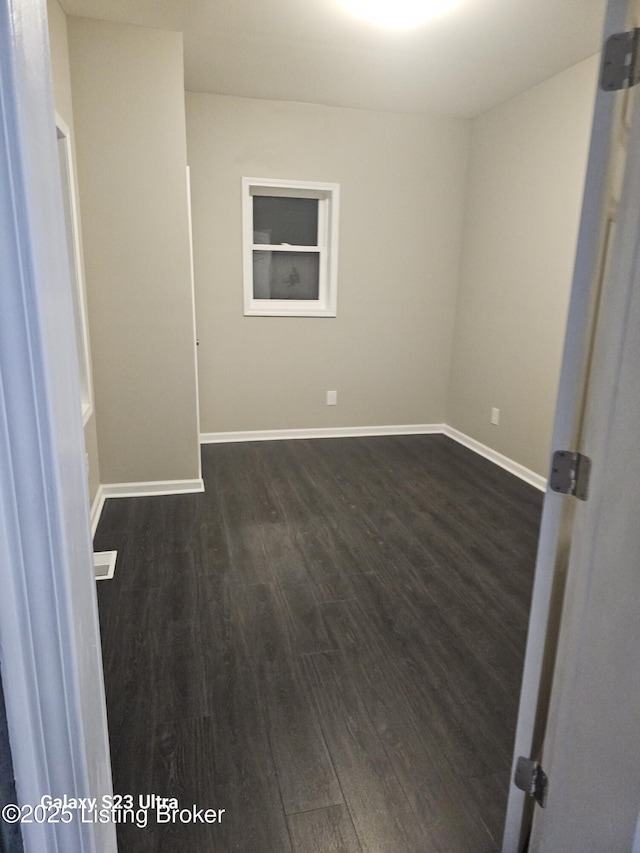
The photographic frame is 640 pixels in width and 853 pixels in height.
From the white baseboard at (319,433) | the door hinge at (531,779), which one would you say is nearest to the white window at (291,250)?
the white baseboard at (319,433)

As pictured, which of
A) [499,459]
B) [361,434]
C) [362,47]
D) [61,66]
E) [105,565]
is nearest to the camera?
[105,565]

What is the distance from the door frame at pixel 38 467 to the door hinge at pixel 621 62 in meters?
0.87

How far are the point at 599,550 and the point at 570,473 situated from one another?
0.15 metres

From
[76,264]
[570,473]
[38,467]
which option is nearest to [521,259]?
[76,264]

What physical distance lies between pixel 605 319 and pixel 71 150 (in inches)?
115

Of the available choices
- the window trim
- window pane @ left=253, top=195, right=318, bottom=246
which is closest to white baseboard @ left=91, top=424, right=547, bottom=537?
the window trim

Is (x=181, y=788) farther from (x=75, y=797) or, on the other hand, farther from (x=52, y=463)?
(x=52, y=463)

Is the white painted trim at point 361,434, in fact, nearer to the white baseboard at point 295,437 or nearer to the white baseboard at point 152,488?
the white baseboard at point 295,437

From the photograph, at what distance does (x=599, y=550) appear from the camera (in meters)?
0.99

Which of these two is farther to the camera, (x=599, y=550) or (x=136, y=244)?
(x=136, y=244)

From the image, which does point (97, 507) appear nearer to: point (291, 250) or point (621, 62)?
point (291, 250)

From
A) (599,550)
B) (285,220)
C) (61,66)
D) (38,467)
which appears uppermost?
(61,66)

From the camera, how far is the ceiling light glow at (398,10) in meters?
2.54

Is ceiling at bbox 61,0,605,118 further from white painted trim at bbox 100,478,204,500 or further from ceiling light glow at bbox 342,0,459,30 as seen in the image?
white painted trim at bbox 100,478,204,500
